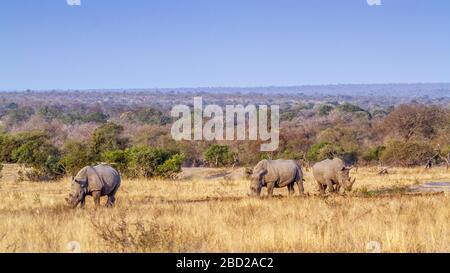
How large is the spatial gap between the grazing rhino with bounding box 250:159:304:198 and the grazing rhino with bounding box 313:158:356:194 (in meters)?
0.75

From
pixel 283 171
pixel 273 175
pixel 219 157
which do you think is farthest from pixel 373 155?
pixel 273 175

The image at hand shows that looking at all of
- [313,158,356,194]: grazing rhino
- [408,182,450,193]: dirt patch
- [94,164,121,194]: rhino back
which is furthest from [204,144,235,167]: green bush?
[94,164,121,194]: rhino back

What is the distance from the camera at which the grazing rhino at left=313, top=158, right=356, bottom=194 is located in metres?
18.6

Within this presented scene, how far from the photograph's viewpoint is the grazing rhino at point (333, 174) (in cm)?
1858

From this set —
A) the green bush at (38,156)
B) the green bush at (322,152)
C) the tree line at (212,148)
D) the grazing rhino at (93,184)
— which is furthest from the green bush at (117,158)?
the grazing rhino at (93,184)

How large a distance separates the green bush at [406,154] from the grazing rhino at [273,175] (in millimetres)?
19694

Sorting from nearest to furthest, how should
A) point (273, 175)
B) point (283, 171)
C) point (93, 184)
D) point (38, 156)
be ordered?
point (93, 184) → point (273, 175) → point (283, 171) → point (38, 156)

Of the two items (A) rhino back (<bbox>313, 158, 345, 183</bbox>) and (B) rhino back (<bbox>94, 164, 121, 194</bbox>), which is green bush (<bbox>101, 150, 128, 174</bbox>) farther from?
(B) rhino back (<bbox>94, 164, 121, 194</bbox>)

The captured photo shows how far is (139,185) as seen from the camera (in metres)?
23.3

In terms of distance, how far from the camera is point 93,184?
15.5 meters

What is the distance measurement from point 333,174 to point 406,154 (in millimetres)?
19784

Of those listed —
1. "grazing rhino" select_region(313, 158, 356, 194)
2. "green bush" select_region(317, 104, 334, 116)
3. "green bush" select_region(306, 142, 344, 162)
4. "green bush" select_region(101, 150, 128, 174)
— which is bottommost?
"green bush" select_region(317, 104, 334, 116)

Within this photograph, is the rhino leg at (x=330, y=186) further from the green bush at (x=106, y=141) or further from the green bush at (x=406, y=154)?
the green bush at (x=406, y=154)

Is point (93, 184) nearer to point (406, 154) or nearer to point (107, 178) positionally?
point (107, 178)
